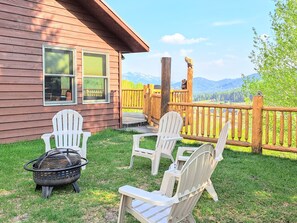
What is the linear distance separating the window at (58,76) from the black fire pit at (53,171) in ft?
12.9

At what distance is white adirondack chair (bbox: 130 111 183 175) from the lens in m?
4.66

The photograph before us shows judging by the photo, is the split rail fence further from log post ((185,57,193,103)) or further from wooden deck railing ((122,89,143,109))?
wooden deck railing ((122,89,143,109))

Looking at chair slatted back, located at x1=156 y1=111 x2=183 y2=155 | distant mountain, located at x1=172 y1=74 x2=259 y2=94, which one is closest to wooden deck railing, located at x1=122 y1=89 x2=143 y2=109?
distant mountain, located at x1=172 y1=74 x2=259 y2=94

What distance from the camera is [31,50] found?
22.5 ft

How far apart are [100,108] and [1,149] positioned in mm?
3210

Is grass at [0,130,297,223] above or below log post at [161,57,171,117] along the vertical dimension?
below

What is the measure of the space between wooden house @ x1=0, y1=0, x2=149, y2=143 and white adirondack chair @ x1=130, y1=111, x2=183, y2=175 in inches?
131

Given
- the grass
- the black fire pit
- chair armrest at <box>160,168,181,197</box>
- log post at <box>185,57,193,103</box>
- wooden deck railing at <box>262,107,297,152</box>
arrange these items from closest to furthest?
chair armrest at <box>160,168,181,197</box>, the grass, the black fire pit, wooden deck railing at <box>262,107,297,152</box>, log post at <box>185,57,193,103</box>

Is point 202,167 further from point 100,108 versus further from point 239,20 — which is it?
point 239,20

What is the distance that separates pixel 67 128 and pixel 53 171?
1.88 meters

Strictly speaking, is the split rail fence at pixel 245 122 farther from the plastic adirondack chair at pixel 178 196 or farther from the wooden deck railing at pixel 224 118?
the plastic adirondack chair at pixel 178 196

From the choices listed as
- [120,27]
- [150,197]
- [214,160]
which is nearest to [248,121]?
[214,160]

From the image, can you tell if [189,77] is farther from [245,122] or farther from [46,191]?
[46,191]

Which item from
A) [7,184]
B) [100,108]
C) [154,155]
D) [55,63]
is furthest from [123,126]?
[7,184]
